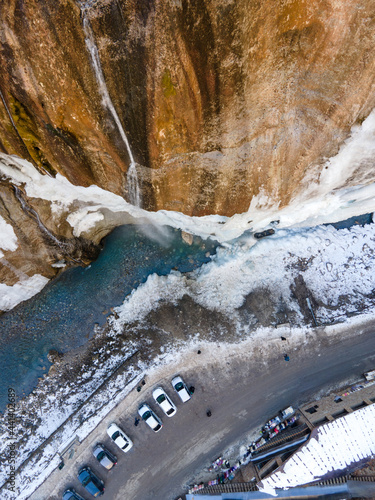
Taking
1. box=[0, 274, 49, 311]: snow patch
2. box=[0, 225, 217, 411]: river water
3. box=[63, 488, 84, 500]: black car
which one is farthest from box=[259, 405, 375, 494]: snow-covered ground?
box=[0, 274, 49, 311]: snow patch

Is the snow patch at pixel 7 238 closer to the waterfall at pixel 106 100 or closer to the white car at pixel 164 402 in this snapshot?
the waterfall at pixel 106 100

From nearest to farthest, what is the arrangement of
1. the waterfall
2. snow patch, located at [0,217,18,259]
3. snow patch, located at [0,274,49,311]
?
1. the waterfall
2. snow patch, located at [0,217,18,259]
3. snow patch, located at [0,274,49,311]

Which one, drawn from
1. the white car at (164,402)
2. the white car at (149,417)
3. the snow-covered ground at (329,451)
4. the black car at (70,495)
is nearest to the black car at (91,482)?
the black car at (70,495)

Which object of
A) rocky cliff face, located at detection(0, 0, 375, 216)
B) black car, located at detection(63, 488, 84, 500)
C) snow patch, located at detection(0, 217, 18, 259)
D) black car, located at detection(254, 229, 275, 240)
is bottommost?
black car, located at detection(63, 488, 84, 500)

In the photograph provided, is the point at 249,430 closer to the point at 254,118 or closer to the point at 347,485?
the point at 347,485

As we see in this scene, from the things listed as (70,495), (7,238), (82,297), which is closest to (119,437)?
(70,495)

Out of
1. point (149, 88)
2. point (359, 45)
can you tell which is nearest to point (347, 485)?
point (359, 45)

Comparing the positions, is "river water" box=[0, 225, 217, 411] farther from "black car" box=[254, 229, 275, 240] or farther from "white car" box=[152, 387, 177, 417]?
"white car" box=[152, 387, 177, 417]
